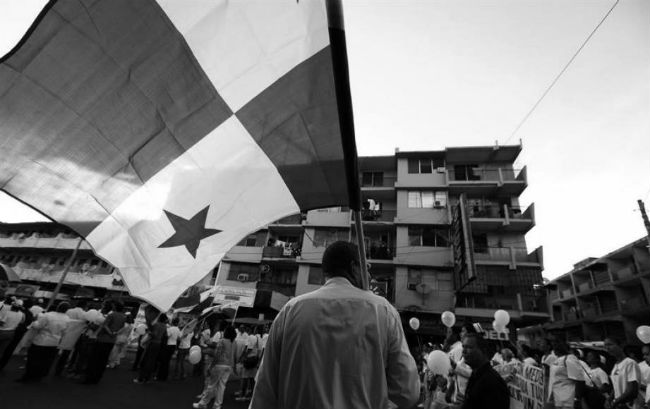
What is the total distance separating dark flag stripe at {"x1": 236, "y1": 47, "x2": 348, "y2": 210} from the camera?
263 centimetres

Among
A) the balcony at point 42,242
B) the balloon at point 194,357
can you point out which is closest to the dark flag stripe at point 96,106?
the balloon at point 194,357

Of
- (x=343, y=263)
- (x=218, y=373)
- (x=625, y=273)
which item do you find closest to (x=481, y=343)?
(x=343, y=263)

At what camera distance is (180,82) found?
2.50 meters

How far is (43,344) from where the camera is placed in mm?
6973

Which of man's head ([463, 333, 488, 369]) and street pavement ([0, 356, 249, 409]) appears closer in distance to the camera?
man's head ([463, 333, 488, 369])

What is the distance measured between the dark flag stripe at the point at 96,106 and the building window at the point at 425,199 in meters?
22.3

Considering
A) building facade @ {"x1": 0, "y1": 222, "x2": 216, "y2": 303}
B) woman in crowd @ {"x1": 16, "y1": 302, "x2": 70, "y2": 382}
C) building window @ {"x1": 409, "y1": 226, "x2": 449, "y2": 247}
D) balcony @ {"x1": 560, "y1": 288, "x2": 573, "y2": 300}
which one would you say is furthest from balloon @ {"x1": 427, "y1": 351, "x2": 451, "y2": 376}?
balcony @ {"x1": 560, "y1": 288, "x2": 573, "y2": 300}

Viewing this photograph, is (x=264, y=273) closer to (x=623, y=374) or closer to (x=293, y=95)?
(x=623, y=374)

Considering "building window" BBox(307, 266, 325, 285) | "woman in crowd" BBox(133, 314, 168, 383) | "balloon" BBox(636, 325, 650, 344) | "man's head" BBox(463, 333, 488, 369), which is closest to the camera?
"man's head" BBox(463, 333, 488, 369)

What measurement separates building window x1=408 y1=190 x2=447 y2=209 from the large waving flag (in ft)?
70.9

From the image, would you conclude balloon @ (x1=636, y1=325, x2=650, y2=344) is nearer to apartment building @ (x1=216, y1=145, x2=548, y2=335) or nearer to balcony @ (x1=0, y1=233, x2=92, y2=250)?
apartment building @ (x1=216, y1=145, x2=548, y2=335)

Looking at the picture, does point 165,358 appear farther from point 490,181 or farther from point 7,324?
point 490,181

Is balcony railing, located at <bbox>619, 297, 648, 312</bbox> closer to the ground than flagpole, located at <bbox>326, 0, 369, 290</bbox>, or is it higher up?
higher up

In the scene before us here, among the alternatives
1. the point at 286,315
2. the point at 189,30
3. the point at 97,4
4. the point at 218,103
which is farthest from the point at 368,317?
the point at 97,4
